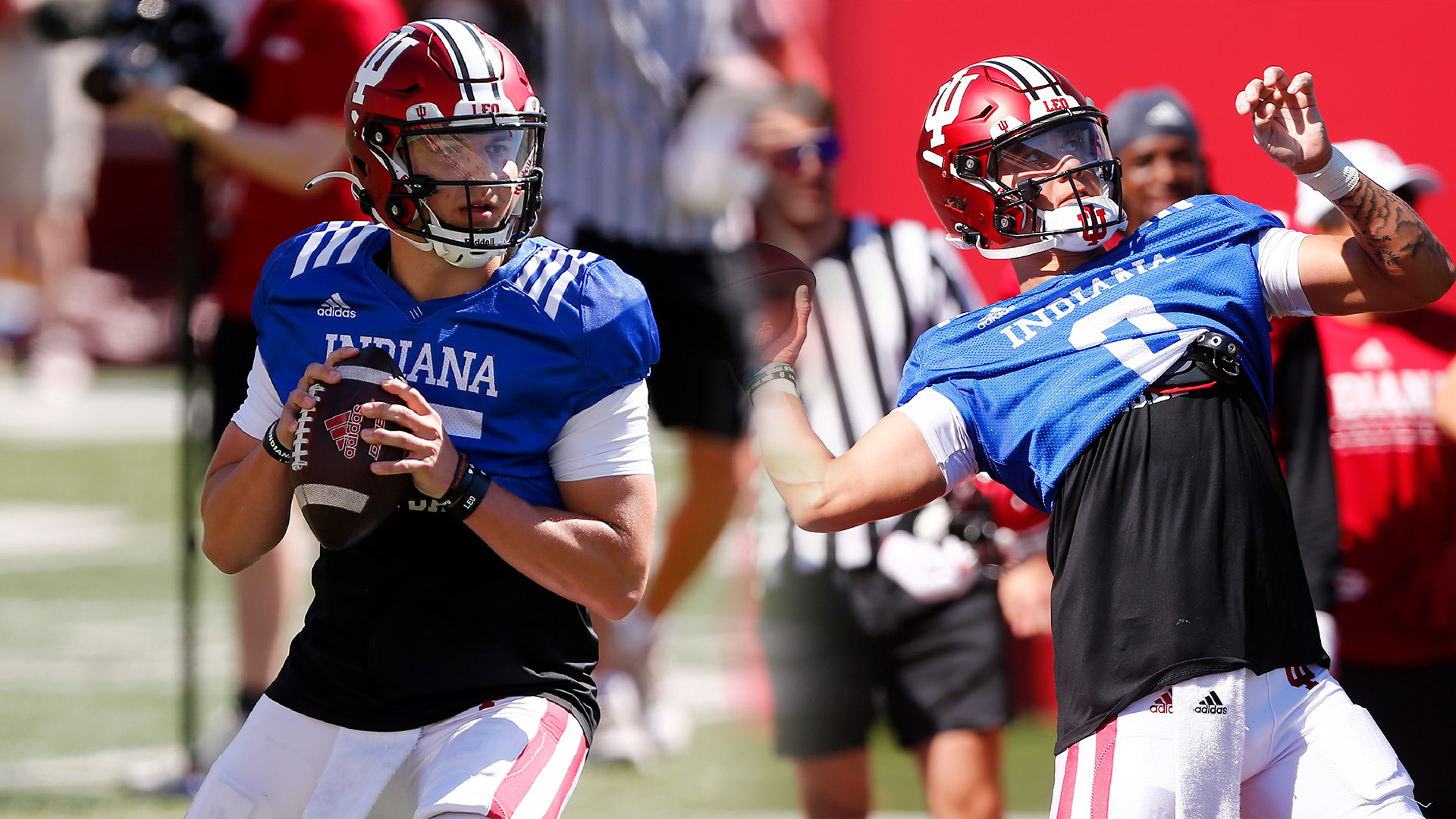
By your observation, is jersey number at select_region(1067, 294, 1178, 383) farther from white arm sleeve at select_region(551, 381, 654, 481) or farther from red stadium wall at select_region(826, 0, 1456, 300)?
red stadium wall at select_region(826, 0, 1456, 300)

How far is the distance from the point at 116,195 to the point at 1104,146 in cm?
1739

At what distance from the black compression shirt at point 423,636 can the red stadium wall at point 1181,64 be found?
2.35 metres

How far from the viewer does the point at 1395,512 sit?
13.8ft

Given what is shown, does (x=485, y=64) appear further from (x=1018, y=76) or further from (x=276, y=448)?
(x=1018, y=76)

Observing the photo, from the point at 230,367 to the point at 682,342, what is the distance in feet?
5.01

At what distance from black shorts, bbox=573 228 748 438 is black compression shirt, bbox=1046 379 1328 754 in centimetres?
287

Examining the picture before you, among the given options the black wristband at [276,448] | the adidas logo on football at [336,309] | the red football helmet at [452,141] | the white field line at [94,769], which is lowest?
the white field line at [94,769]

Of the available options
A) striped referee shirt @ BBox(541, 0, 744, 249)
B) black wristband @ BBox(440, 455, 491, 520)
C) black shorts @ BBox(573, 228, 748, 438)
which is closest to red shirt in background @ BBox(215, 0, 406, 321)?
striped referee shirt @ BBox(541, 0, 744, 249)

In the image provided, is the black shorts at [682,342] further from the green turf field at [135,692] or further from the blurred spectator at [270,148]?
the blurred spectator at [270,148]

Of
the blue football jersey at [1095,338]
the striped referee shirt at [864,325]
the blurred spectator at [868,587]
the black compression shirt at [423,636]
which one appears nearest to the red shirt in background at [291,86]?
the blurred spectator at [868,587]

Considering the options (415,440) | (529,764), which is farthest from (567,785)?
(415,440)

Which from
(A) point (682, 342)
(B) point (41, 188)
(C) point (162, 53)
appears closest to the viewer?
(C) point (162, 53)

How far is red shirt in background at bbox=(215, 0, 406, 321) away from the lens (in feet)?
15.7

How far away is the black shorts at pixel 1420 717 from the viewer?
4.12 metres
